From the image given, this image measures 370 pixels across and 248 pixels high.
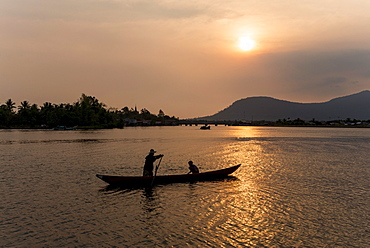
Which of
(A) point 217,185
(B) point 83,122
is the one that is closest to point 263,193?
(A) point 217,185

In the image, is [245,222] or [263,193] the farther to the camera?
[263,193]

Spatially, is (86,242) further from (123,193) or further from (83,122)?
(83,122)

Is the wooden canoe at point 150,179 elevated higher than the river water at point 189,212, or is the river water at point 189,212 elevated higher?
the wooden canoe at point 150,179

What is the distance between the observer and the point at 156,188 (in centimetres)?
2717

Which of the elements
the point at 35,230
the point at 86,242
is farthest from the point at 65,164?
the point at 86,242

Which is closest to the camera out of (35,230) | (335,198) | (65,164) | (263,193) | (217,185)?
(35,230)

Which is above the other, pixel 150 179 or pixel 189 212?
pixel 150 179

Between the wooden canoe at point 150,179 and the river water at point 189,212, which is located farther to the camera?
the wooden canoe at point 150,179

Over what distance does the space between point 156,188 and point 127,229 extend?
9935 mm

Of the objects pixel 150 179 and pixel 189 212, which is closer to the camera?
pixel 189 212

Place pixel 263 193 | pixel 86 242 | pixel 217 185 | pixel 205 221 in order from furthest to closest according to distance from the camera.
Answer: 1. pixel 217 185
2. pixel 263 193
3. pixel 205 221
4. pixel 86 242

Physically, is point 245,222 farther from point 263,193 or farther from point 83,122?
point 83,122

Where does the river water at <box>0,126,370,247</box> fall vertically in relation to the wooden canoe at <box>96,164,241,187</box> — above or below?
below

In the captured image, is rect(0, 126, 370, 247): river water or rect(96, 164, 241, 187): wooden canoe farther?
rect(96, 164, 241, 187): wooden canoe
